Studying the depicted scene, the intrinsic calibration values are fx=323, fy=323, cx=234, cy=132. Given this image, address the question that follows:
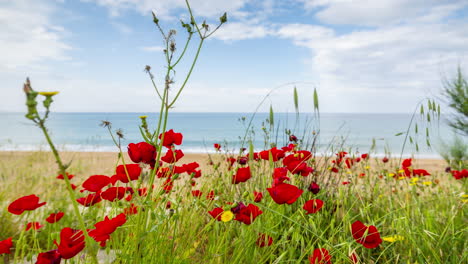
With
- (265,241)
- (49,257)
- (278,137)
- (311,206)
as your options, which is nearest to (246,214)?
(265,241)

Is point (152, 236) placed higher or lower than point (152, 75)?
lower

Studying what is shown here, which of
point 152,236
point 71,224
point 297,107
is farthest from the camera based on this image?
point 71,224

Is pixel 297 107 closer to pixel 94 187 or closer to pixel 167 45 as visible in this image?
pixel 167 45

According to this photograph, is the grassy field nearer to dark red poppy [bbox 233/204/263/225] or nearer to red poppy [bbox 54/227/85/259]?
dark red poppy [bbox 233/204/263/225]

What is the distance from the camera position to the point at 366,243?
134cm

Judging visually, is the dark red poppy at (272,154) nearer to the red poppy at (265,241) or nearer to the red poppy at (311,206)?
the red poppy at (311,206)

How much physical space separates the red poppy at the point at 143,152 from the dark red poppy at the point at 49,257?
1.16ft

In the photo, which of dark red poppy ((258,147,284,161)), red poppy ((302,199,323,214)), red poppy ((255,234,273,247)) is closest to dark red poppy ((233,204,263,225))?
red poppy ((255,234,273,247))

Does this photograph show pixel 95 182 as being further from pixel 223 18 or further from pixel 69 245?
pixel 223 18

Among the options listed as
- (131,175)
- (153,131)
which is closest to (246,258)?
(131,175)

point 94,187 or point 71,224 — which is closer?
point 94,187

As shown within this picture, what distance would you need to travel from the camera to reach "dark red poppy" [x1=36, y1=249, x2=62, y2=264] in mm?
901

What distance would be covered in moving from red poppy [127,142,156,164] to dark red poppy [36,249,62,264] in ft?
1.16

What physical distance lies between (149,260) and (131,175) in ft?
1.19
